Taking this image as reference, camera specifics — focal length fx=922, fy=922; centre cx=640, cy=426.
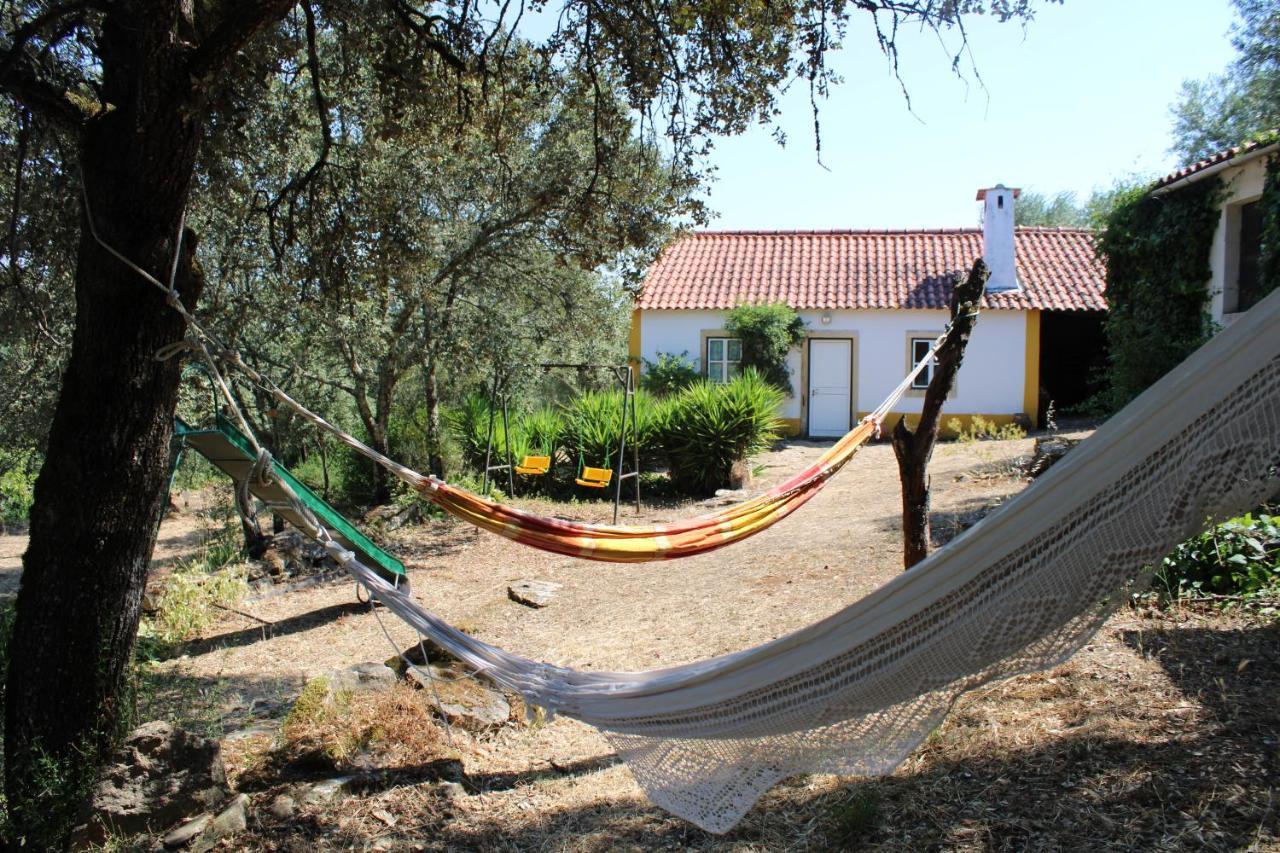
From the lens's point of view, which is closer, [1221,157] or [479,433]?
[1221,157]


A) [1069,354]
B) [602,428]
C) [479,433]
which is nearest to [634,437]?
[602,428]

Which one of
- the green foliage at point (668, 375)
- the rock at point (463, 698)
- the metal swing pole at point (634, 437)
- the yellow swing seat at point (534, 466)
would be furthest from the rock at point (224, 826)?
the green foliage at point (668, 375)

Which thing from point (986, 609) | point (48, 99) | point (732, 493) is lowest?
point (732, 493)

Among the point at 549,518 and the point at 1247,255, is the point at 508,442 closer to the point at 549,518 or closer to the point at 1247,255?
the point at 549,518

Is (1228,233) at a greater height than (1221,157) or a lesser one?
lesser

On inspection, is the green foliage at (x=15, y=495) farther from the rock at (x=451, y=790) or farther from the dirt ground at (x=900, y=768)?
the rock at (x=451, y=790)

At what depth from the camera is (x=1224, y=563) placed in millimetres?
3467

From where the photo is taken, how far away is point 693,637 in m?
4.36

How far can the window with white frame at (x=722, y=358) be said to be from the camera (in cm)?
1297

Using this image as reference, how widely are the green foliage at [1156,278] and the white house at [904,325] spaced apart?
98.3 inches

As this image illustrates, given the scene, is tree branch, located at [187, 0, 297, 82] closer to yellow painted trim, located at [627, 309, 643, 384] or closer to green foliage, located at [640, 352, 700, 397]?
green foliage, located at [640, 352, 700, 397]

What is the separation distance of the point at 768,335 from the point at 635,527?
9.51m

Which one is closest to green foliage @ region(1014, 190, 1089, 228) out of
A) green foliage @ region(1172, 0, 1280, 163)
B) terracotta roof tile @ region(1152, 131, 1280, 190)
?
green foliage @ region(1172, 0, 1280, 163)

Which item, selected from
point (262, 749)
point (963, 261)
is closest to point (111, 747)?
point (262, 749)
